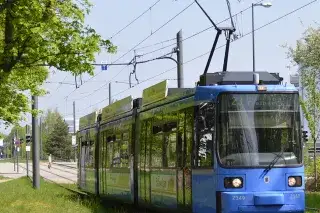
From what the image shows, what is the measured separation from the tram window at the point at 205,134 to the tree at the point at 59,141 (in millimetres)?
103287

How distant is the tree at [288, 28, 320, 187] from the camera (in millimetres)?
29500

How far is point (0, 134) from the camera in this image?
2756cm

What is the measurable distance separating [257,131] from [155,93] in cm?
466

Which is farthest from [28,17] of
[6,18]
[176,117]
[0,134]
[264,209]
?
[0,134]

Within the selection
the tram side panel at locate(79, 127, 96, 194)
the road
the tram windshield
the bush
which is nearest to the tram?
the tram windshield

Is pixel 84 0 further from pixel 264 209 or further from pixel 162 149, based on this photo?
pixel 264 209

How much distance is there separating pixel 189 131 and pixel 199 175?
3.09 ft

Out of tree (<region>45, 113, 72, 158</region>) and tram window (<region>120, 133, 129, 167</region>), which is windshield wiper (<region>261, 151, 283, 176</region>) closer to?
tram window (<region>120, 133, 129, 167</region>)

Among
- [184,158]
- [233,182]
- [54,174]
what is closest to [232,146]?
[233,182]

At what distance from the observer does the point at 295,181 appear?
42.2 feet

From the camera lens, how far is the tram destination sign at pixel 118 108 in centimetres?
1977

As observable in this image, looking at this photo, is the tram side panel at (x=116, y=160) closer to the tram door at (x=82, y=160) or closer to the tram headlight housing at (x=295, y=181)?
the tram door at (x=82, y=160)

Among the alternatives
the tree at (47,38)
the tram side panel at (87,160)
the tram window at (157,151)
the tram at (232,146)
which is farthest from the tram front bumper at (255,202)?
the tram side panel at (87,160)

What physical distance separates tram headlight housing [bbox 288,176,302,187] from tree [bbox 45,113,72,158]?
10388 cm
